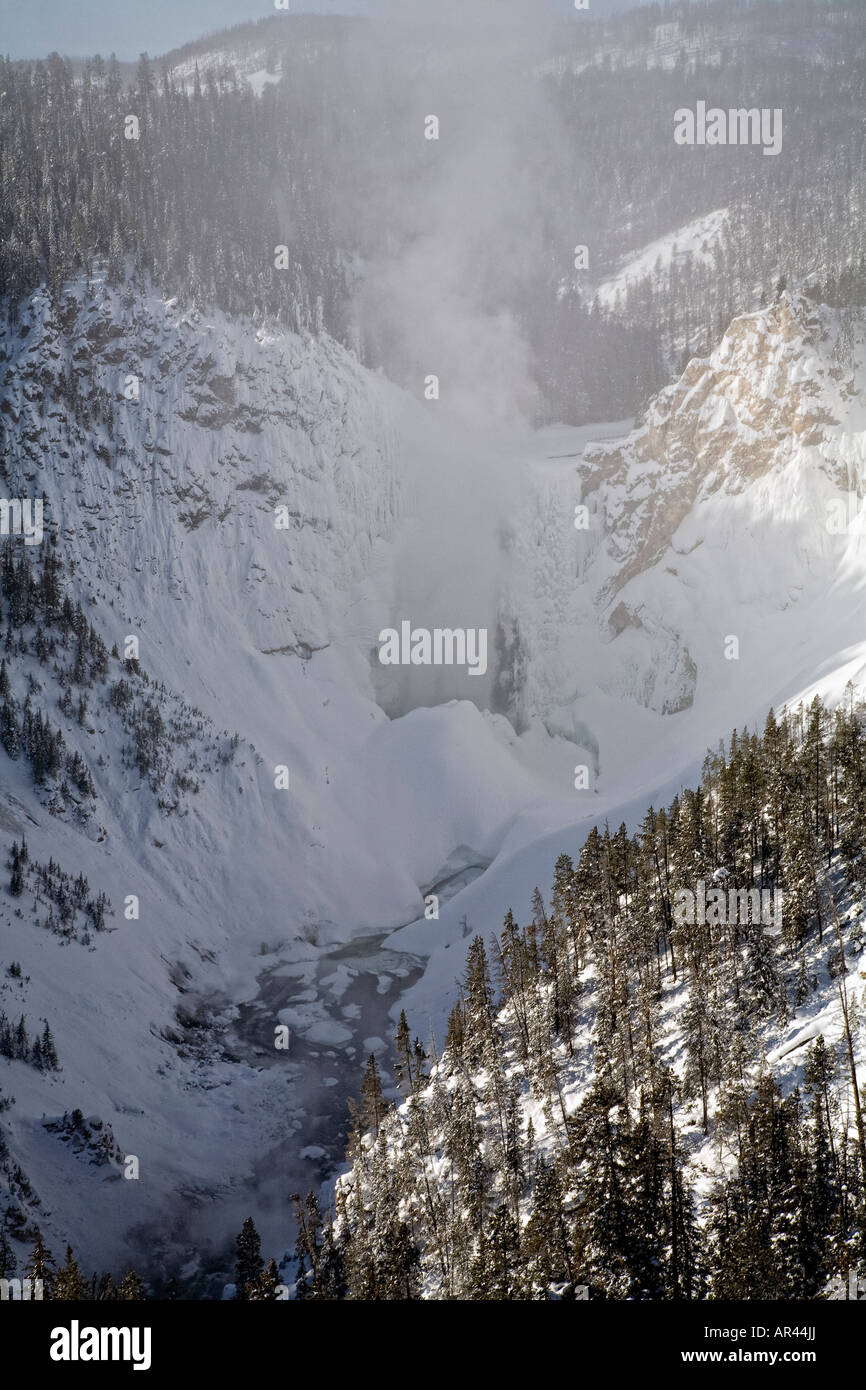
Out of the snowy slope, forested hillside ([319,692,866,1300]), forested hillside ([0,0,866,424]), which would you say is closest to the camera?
forested hillside ([319,692,866,1300])

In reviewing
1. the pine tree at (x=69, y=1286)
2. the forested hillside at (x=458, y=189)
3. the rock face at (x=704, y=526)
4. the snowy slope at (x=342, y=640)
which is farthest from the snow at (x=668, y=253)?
the pine tree at (x=69, y=1286)

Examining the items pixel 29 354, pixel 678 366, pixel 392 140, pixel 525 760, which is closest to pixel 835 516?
pixel 525 760

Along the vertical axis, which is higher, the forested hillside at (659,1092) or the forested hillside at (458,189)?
the forested hillside at (458,189)

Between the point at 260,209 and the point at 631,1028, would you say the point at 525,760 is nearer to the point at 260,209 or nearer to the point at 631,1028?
the point at 631,1028

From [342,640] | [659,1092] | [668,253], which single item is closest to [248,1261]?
[659,1092]

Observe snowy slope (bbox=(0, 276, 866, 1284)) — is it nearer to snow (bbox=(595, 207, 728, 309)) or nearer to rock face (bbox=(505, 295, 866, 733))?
rock face (bbox=(505, 295, 866, 733))

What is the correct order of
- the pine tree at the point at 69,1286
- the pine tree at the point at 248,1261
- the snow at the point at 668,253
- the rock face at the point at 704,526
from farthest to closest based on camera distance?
the snow at the point at 668,253, the rock face at the point at 704,526, the pine tree at the point at 248,1261, the pine tree at the point at 69,1286

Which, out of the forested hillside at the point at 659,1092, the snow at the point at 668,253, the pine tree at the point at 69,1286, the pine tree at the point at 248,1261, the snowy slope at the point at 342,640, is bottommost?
the pine tree at the point at 248,1261

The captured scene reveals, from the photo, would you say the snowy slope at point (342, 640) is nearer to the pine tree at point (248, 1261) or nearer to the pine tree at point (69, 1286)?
the pine tree at point (248, 1261)

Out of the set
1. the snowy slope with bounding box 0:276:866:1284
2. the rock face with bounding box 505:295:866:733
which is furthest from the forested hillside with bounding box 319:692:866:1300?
the rock face with bounding box 505:295:866:733

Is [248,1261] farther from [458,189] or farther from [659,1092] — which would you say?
[458,189]

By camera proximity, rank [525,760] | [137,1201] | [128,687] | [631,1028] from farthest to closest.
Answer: [525,760] → [128,687] → [137,1201] → [631,1028]
